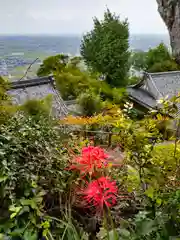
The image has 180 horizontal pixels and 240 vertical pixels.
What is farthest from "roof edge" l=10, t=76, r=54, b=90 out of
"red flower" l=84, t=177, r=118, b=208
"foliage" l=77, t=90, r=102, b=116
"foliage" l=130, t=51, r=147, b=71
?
"foliage" l=130, t=51, r=147, b=71

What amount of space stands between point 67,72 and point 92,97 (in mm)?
3380

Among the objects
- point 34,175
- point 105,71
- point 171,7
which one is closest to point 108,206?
point 34,175

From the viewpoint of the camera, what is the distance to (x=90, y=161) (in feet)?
2.97

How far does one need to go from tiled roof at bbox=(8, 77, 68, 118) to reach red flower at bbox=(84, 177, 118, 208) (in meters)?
4.43

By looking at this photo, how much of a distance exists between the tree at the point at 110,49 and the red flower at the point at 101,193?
431 inches

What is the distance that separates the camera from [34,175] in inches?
33.8

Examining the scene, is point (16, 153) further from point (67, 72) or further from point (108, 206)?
point (67, 72)

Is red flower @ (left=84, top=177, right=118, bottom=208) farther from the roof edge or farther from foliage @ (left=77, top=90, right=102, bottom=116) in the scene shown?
foliage @ (left=77, top=90, right=102, bottom=116)

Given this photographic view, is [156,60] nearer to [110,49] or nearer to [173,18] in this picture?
[110,49]

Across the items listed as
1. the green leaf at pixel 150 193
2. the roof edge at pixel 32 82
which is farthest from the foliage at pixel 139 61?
the green leaf at pixel 150 193

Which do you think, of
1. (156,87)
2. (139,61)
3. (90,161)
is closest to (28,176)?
(90,161)

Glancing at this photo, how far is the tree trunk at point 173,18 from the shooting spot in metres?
1.65

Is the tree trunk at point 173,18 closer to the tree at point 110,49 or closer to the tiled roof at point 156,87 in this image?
the tiled roof at point 156,87

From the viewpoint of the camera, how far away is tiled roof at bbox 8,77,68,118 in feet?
17.8
